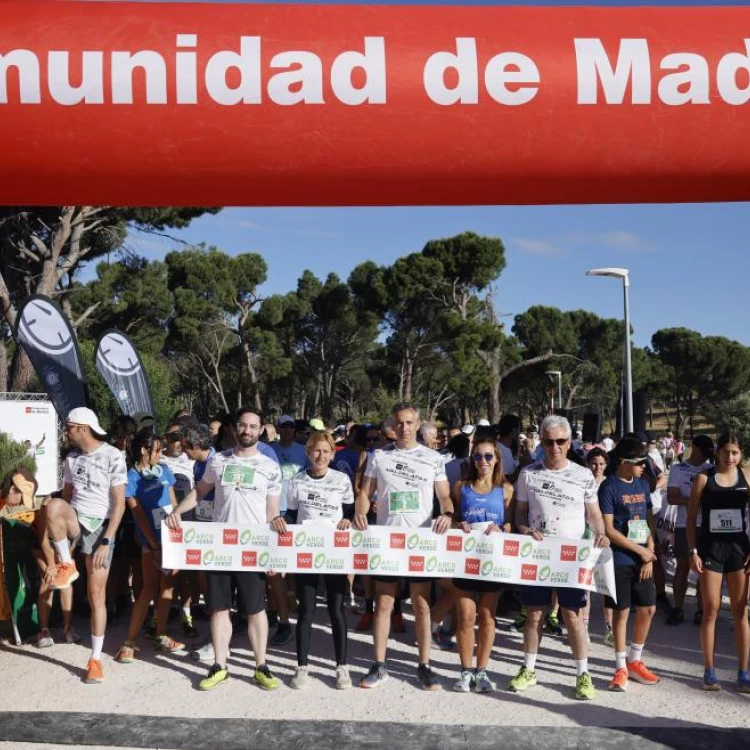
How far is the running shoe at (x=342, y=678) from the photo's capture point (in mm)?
4812

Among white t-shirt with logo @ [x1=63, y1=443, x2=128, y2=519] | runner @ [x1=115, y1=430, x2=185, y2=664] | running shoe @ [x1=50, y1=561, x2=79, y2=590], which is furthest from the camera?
runner @ [x1=115, y1=430, x2=185, y2=664]

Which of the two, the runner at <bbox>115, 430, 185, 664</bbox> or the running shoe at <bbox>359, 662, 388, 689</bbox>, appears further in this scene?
the runner at <bbox>115, 430, 185, 664</bbox>

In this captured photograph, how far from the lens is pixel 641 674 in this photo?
16.2ft

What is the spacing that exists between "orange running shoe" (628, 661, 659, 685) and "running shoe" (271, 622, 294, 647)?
7.97ft

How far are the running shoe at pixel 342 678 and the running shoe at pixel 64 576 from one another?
1.93 m

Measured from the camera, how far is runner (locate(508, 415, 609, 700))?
15.6ft

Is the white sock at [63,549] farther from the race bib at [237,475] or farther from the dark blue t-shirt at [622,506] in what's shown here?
the dark blue t-shirt at [622,506]

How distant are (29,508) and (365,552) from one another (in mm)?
Result: 3178

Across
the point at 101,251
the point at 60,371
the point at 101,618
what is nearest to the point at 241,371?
the point at 101,251

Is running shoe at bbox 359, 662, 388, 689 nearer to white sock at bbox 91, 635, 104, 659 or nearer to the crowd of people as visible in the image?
the crowd of people

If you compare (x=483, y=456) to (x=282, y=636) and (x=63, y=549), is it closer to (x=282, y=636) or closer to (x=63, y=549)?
(x=282, y=636)

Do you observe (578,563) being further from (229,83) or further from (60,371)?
(60,371)

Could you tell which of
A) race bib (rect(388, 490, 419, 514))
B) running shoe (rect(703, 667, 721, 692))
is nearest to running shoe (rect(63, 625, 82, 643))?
race bib (rect(388, 490, 419, 514))

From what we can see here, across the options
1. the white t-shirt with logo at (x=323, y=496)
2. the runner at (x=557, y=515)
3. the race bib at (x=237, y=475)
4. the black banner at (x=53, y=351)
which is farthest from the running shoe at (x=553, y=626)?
the black banner at (x=53, y=351)
